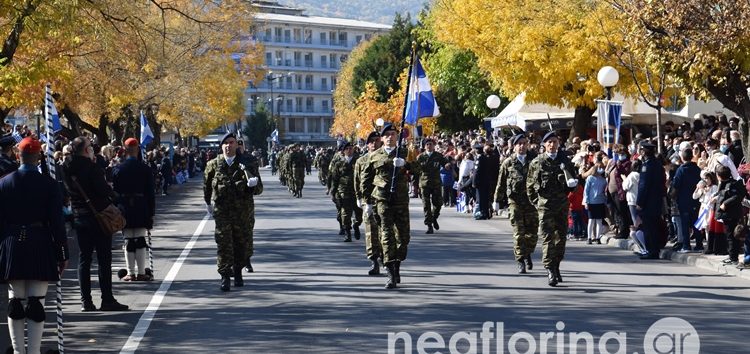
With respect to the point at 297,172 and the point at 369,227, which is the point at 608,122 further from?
the point at 297,172

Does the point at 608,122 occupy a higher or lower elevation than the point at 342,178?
higher

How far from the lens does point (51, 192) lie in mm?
9539

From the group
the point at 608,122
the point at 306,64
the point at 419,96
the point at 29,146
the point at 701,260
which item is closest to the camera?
the point at 29,146

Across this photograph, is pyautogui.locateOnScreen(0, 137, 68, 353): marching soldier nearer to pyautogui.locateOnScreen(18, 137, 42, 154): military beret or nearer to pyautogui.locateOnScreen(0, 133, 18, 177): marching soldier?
pyautogui.locateOnScreen(18, 137, 42, 154): military beret

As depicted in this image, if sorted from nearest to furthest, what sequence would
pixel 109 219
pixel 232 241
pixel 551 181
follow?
pixel 109 219 < pixel 232 241 < pixel 551 181

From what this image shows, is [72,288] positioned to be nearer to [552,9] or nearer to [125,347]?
[125,347]

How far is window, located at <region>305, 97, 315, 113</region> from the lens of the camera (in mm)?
154875

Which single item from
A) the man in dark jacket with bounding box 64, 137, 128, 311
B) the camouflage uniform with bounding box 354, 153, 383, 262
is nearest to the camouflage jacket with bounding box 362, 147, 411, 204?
the camouflage uniform with bounding box 354, 153, 383, 262

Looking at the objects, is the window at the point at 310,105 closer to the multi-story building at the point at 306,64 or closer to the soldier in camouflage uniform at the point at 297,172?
the multi-story building at the point at 306,64

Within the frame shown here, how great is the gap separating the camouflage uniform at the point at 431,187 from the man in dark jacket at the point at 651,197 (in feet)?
18.5

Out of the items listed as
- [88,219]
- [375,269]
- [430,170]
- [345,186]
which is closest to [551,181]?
[375,269]

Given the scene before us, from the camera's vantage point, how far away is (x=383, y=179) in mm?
14438

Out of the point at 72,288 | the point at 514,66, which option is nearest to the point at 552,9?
the point at 514,66

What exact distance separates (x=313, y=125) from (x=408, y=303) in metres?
145
